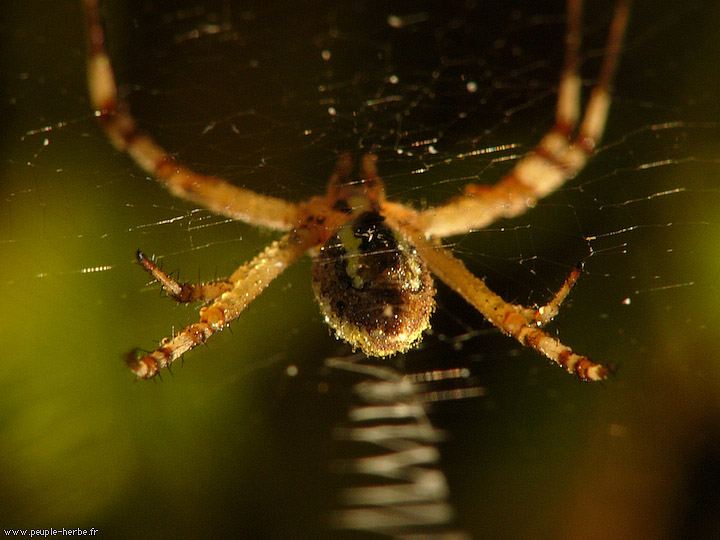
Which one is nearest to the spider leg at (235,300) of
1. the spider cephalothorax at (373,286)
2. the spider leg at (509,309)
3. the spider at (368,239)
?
the spider at (368,239)

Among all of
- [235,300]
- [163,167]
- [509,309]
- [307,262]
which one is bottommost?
[509,309]

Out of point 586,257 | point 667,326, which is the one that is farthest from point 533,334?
point 667,326

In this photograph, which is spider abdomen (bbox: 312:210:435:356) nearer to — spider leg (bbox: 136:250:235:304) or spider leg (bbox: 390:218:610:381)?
spider leg (bbox: 390:218:610:381)

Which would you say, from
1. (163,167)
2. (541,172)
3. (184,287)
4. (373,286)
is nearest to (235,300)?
(184,287)

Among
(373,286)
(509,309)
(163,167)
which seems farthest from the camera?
(163,167)

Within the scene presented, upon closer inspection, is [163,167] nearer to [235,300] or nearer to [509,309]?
[235,300]

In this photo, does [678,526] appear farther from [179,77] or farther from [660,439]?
[179,77]

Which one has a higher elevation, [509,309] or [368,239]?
[368,239]
